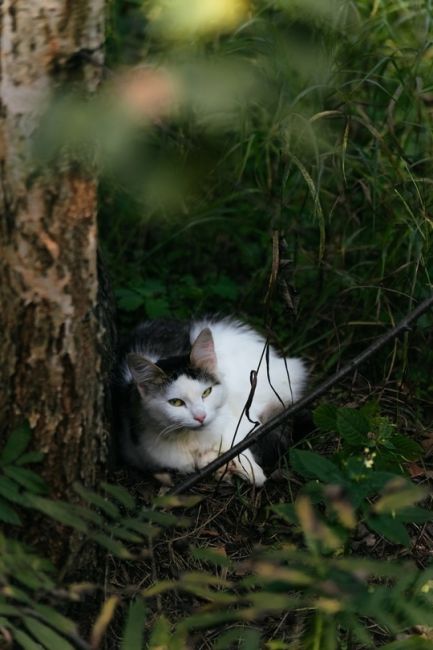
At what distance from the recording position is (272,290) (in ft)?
7.95

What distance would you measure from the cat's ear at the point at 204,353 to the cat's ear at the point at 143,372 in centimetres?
12

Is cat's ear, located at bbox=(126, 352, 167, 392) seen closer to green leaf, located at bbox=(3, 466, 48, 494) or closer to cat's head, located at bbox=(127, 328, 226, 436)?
cat's head, located at bbox=(127, 328, 226, 436)

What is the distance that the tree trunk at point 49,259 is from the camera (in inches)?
73.6

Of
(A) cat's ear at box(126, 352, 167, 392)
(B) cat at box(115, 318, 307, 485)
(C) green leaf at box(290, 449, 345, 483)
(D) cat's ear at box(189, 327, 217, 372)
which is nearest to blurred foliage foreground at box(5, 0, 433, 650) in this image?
(C) green leaf at box(290, 449, 345, 483)

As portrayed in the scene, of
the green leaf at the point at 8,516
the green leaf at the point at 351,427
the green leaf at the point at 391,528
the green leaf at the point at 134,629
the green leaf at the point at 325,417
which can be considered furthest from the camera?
the green leaf at the point at 325,417

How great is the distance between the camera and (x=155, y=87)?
4.33 ft

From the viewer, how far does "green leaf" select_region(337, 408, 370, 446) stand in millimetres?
2365

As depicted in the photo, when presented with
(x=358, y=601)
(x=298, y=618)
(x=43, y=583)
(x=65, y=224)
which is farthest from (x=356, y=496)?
(x=65, y=224)

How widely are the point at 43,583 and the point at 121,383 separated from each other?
4.38 feet

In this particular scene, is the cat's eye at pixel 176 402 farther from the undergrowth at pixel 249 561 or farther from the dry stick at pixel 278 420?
the dry stick at pixel 278 420

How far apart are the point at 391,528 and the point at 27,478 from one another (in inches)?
33.6

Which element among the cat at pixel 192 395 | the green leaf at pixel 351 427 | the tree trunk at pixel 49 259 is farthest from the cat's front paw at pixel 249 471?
the tree trunk at pixel 49 259

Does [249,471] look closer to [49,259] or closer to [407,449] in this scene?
[407,449]

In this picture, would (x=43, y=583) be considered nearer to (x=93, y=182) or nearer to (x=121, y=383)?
(x=93, y=182)
